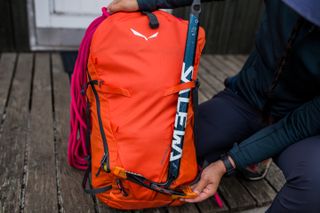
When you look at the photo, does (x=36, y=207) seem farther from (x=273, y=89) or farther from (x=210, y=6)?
(x=210, y=6)

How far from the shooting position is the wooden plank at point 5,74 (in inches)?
83.3

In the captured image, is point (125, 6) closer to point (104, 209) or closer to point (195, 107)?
point (195, 107)

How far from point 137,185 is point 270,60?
2.32ft

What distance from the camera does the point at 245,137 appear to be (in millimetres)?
1514

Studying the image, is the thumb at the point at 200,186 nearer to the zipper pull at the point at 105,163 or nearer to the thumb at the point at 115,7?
the zipper pull at the point at 105,163

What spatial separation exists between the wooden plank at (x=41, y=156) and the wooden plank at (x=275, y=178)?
1.02m

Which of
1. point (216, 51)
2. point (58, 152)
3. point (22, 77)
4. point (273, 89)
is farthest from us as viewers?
point (216, 51)

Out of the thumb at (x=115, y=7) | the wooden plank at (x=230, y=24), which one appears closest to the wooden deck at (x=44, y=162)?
the thumb at (x=115, y=7)

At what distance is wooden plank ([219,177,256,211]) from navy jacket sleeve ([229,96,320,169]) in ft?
1.02

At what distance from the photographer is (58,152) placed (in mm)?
1704

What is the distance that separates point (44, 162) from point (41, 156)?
0.05 metres

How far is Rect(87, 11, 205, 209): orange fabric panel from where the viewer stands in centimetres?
119

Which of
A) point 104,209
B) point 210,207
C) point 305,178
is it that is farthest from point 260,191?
point 104,209

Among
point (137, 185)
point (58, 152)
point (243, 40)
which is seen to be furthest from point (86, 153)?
point (243, 40)
